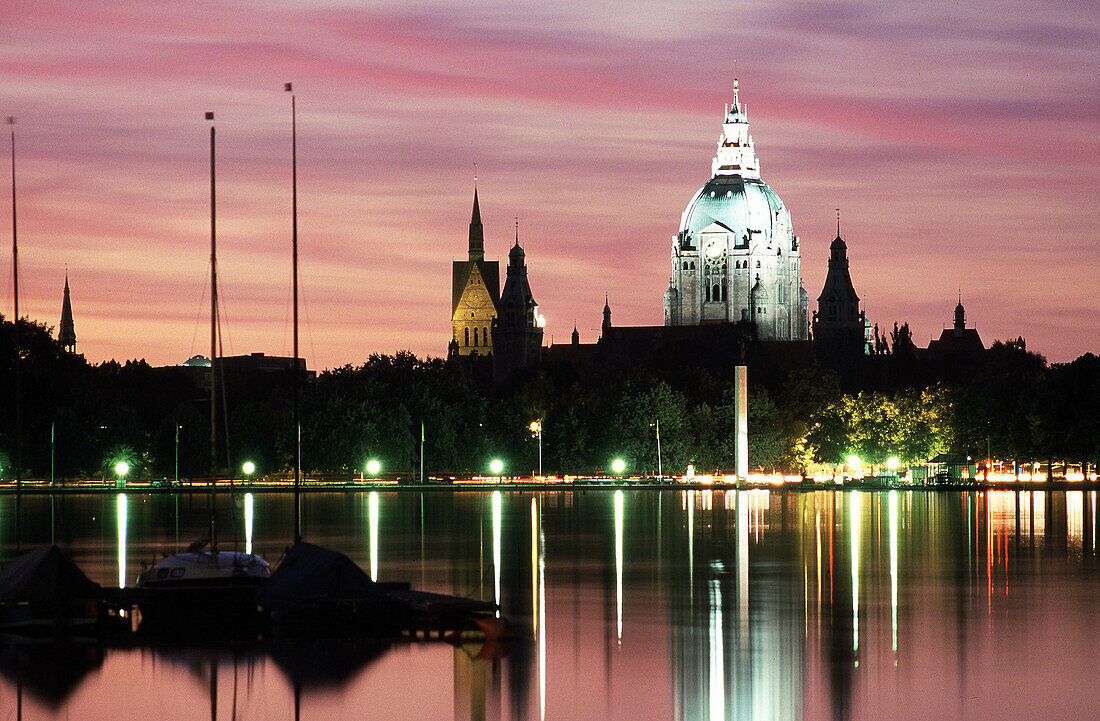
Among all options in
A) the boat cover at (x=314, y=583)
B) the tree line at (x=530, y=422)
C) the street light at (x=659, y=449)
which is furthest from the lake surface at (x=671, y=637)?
the street light at (x=659, y=449)

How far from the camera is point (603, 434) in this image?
155750mm

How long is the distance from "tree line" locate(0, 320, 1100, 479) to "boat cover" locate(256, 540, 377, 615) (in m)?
95.6

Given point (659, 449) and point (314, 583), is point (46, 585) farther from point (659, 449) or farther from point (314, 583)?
point (659, 449)

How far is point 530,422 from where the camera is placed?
16288cm

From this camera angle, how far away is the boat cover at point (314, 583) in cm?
3684

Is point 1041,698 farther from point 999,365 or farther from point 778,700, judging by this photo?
point 999,365

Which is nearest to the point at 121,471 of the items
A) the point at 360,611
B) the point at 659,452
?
the point at 659,452

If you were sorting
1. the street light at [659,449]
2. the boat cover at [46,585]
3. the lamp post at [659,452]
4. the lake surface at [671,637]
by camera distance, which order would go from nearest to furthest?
the lake surface at [671,637] → the boat cover at [46,585] → the lamp post at [659,452] → the street light at [659,449]

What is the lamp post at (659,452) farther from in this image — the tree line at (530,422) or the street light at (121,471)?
the street light at (121,471)

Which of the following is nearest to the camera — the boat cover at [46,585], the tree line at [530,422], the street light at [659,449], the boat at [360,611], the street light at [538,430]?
the boat cover at [46,585]

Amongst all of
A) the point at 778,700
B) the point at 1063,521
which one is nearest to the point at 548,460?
the point at 1063,521

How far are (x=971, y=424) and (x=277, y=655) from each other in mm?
122446

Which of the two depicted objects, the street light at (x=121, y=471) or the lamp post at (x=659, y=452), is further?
the lamp post at (x=659, y=452)

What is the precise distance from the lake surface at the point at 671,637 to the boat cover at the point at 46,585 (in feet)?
6.62
